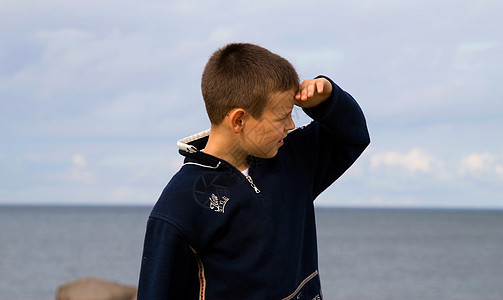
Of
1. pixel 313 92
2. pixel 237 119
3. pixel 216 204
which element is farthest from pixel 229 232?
pixel 313 92

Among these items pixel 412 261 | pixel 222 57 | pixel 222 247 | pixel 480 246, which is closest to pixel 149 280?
pixel 222 247

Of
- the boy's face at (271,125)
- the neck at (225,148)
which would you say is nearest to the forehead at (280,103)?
the boy's face at (271,125)

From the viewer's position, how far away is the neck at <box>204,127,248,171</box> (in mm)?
2797

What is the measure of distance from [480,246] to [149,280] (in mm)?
62466

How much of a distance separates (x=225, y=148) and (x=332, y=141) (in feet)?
1.89

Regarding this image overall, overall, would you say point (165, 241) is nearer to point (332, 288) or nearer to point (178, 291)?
point (178, 291)

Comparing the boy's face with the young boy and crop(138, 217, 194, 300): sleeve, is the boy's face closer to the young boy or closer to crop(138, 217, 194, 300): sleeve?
the young boy

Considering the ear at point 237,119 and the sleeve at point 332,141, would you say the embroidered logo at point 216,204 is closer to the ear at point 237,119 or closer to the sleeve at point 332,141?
the ear at point 237,119

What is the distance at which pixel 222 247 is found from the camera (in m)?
2.69

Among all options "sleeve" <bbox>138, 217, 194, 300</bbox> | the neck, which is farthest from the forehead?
"sleeve" <bbox>138, 217, 194, 300</bbox>

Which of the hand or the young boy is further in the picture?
the hand

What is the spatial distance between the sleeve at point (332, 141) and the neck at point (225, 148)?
33 cm

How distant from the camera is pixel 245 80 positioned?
2693 millimetres

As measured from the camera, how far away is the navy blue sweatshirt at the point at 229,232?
265cm
